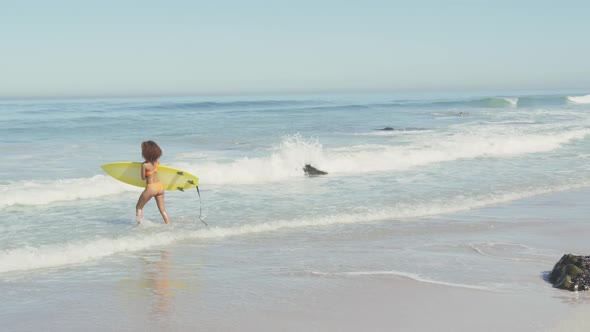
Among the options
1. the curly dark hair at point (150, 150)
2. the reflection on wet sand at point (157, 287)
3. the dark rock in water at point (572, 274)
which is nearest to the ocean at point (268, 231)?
the reflection on wet sand at point (157, 287)

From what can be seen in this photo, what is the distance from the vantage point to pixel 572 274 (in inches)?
219

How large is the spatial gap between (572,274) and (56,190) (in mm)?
9095

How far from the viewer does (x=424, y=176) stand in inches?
553

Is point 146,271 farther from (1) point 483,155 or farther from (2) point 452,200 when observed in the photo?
(1) point 483,155

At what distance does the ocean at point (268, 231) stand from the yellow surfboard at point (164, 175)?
1.44 ft

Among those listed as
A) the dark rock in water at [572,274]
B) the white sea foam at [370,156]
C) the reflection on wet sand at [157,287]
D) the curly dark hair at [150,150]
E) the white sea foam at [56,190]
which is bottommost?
the white sea foam at [56,190]

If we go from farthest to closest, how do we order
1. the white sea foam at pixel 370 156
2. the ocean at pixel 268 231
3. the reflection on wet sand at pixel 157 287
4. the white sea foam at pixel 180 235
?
the white sea foam at pixel 370 156 < the white sea foam at pixel 180 235 < the ocean at pixel 268 231 < the reflection on wet sand at pixel 157 287

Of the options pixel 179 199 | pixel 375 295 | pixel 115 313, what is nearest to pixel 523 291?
pixel 375 295

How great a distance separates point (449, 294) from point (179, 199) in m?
6.64

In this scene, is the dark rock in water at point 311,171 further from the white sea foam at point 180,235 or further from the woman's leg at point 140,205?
the woman's leg at point 140,205

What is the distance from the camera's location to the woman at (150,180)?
895 centimetres

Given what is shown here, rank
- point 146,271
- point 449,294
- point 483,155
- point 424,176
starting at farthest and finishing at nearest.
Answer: point 483,155 → point 424,176 → point 146,271 → point 449,294

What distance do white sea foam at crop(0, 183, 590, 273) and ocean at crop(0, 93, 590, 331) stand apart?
27mm

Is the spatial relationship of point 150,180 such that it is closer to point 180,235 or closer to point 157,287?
point 180,235
